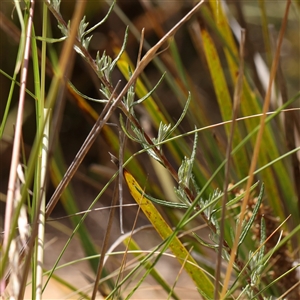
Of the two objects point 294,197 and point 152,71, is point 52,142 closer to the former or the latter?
point 294,197

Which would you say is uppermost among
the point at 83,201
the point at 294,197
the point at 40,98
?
the point at 40,98

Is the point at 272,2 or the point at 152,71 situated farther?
the point at 152,71

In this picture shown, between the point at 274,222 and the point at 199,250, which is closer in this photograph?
the point at 274,222

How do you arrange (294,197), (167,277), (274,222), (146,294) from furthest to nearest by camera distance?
(167,277) → (146,294) → (294,197) → (274,222)

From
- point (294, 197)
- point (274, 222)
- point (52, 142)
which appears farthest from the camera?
point (294, 197)

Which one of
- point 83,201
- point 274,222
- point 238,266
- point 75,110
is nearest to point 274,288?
point 274,222

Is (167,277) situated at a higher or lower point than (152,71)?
lower

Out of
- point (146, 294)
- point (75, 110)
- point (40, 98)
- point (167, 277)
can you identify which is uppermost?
point (40, 98)

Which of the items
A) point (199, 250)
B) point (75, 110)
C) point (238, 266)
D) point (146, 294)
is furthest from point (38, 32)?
point (238, 266)

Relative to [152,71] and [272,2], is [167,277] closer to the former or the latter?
[152,71]
